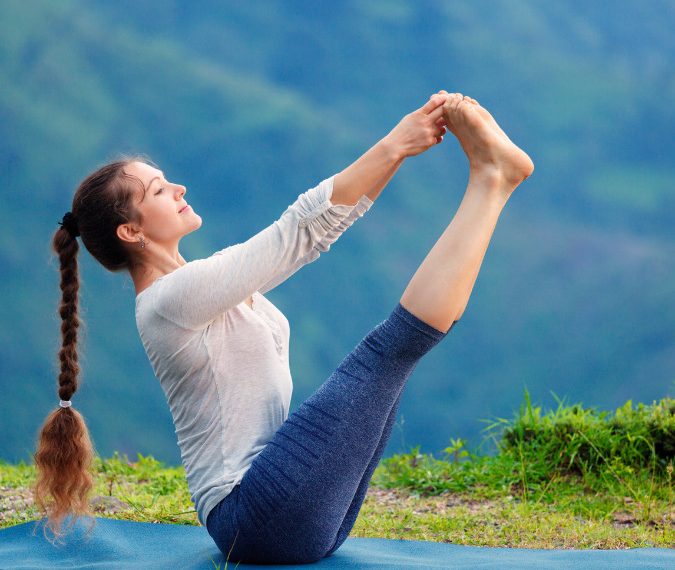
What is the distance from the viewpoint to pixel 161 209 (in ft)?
6.87

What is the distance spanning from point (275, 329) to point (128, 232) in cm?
44

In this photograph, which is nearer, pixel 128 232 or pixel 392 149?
pixel 392 149

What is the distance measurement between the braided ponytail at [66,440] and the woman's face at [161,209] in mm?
297

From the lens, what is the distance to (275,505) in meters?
1.86

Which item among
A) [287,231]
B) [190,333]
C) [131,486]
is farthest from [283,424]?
[131,486]

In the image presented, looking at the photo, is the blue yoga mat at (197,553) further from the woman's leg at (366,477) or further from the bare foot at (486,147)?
the bare foot at (486,147)

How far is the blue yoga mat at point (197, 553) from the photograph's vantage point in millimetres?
2082

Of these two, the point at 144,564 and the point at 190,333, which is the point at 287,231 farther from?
the point at 144,564

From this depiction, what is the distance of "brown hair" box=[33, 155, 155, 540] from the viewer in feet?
6.95

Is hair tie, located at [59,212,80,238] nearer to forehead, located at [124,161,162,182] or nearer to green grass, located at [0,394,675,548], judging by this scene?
forehead, located at [124,161,162,182]

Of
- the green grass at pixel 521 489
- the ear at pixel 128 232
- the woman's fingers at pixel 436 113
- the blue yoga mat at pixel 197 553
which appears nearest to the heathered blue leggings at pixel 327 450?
the blue yoga mat at pixel 197 553

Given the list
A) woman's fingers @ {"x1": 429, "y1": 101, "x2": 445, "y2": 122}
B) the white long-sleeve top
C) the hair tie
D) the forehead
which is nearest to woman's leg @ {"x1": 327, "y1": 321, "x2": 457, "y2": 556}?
the white long-sleeve top

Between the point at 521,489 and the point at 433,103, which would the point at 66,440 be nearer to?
the point at 433,103

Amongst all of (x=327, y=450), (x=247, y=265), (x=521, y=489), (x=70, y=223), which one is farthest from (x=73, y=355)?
(x=521, y=489)
